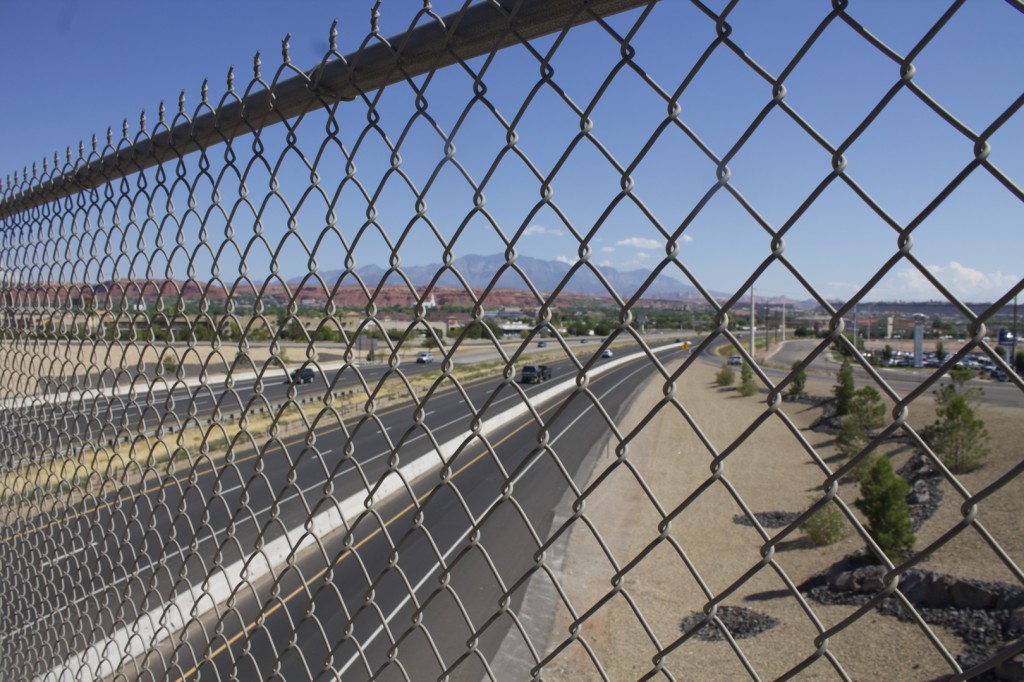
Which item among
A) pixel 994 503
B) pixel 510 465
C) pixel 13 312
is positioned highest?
pixel 13 312

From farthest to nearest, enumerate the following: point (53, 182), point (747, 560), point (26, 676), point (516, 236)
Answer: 1. point (747, 560)
2. point (26, 676)
3. point (53, 182)
4. point (516, 236)

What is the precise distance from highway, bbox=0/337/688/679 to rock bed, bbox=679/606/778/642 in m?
2.98

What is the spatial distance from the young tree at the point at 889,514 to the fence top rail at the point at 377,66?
12.8m

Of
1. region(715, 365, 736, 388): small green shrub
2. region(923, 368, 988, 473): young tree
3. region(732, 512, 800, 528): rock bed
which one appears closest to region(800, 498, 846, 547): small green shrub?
region(732, 512, 800, 528): rock bed

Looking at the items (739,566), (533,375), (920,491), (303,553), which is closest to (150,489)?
(303,553)

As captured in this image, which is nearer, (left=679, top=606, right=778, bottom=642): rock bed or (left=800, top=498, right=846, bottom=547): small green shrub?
(left=679, top=606, right=778, bottom=642): rock bed

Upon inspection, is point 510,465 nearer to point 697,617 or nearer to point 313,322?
point 697,617

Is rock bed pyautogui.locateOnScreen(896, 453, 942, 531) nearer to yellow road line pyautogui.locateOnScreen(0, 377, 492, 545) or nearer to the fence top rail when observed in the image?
yellow road line pyautogui.locateOnScreen(0, 377, 492, 545)

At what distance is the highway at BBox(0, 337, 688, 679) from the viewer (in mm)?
2207

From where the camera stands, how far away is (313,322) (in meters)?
2.32

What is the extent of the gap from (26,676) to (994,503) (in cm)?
1571

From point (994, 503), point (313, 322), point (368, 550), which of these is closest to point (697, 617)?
point (368, 550)

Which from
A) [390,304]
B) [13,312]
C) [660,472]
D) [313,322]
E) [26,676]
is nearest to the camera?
[390,304]

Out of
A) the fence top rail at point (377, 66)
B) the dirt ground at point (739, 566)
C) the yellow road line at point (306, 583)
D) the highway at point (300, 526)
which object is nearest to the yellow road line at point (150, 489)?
the highway at point (300, 526)
